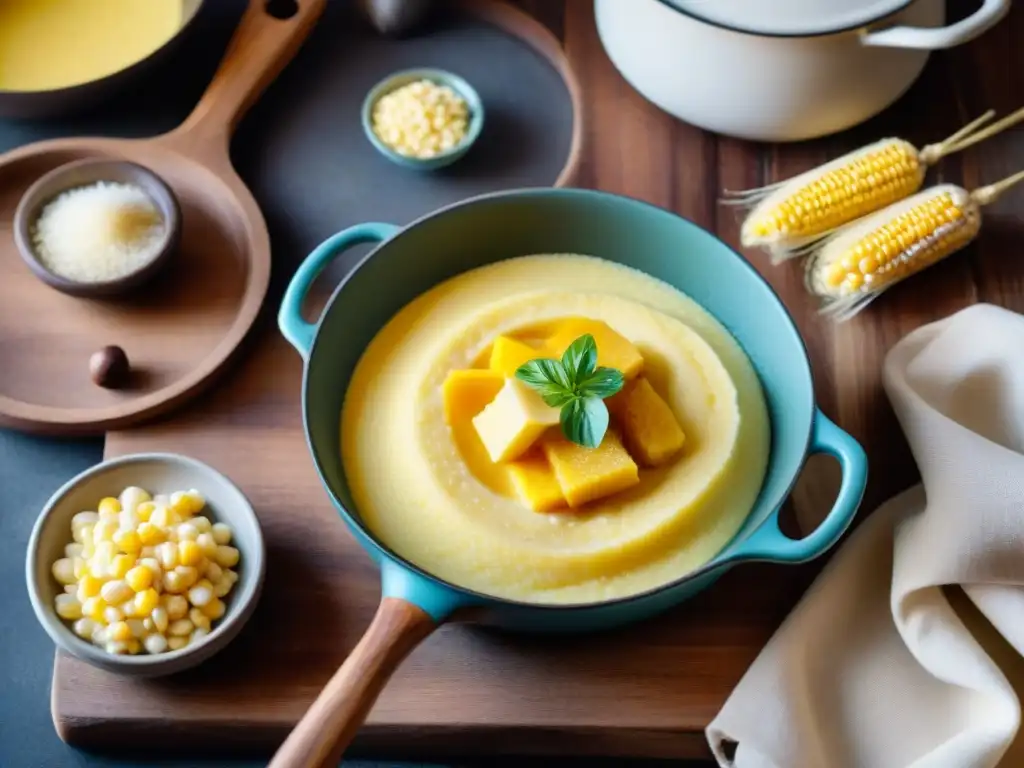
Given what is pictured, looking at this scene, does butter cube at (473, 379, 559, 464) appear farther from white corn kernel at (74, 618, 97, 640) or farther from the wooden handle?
white corn kernel at (74, 618, 97, 640)

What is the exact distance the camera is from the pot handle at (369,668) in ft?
2.79

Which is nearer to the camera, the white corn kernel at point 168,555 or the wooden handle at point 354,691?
the wooden handle at point 354,691

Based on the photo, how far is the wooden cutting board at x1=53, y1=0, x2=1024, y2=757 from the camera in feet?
3.41

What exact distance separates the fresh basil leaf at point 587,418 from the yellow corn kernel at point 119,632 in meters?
0.43

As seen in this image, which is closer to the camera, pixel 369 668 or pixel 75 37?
pixel 369 668

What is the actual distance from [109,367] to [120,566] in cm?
26

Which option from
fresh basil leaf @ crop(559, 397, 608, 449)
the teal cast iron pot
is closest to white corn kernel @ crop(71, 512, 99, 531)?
the teal cast iron pot

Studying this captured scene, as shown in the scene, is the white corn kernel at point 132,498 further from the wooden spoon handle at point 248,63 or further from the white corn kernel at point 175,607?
the wooden spoon handle at point 248,63

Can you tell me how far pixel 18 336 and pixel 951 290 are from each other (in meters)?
1.06

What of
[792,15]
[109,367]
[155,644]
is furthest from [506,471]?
[792,15]

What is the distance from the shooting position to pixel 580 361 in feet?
3.23

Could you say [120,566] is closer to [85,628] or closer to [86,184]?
[85,628]

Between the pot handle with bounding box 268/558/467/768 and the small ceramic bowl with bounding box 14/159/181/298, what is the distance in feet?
1.68

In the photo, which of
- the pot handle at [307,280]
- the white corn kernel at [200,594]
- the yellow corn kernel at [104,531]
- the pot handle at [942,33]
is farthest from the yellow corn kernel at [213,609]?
the pot handle at [942,33]
